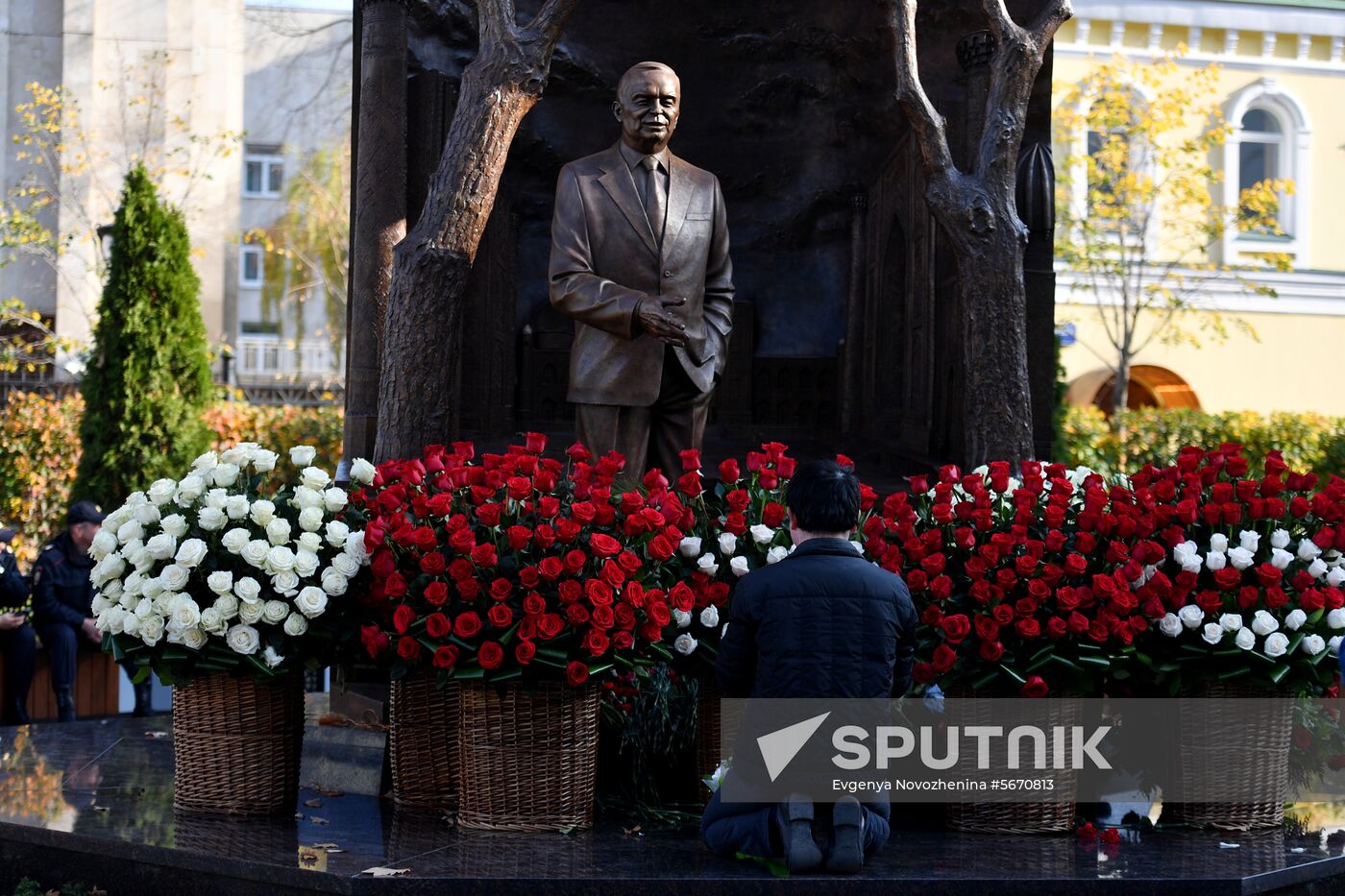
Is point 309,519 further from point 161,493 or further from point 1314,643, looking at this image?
point 1314,643

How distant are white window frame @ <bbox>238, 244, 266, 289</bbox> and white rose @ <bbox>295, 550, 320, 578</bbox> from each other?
1195 inches

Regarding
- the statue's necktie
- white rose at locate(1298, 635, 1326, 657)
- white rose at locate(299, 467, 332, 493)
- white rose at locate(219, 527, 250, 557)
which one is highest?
the statue's necktie

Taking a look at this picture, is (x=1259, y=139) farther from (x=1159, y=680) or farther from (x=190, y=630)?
(x=190, y=630)

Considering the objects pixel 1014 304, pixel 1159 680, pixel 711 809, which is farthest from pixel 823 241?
pixel 711 809

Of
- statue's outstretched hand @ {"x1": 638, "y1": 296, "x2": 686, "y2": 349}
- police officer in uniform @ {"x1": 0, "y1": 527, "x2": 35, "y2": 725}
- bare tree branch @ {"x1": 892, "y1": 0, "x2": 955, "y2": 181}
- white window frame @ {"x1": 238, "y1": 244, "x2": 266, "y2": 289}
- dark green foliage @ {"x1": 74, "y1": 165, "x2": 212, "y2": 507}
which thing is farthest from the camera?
white window frame @ {"x1": 238, "y1": 244, "x2": 266, "y2": 289}

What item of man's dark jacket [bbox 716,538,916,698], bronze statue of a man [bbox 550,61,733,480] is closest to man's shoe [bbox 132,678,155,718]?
bronze statue of a man [bbox 550,61,733,480]

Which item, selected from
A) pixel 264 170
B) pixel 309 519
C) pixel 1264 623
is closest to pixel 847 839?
pixel 1264 623

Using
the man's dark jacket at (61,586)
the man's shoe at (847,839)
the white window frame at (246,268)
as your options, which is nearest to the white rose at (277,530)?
the man's shoe at (847,839)

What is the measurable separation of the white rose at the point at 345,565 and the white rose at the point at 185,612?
0.48 metres

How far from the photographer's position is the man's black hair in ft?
14.7

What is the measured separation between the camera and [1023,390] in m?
7.30

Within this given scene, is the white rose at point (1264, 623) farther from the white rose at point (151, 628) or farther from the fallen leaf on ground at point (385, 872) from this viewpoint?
the white rose at point (151, 628)

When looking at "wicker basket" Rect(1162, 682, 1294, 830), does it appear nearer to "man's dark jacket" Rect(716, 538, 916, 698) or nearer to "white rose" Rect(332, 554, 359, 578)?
"man's dark jacket" Rect(716, 538, 916, 698)

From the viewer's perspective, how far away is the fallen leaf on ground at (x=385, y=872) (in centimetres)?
457
